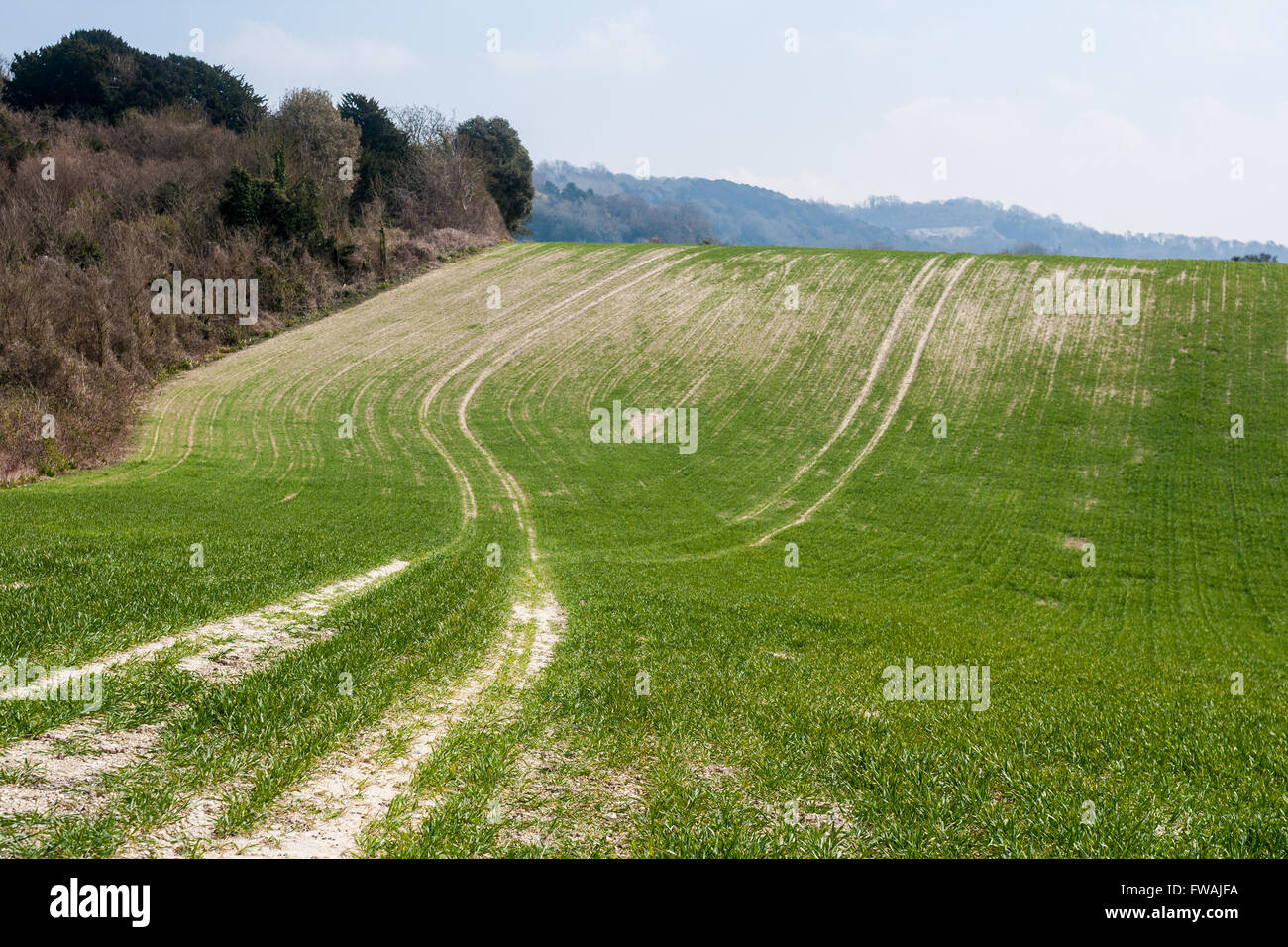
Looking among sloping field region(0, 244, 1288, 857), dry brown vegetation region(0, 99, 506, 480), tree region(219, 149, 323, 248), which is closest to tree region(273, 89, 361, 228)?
dry brown vegetation region(0, 99, 506, 480)

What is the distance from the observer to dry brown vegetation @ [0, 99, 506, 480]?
43781mm

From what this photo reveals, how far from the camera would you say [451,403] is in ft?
170

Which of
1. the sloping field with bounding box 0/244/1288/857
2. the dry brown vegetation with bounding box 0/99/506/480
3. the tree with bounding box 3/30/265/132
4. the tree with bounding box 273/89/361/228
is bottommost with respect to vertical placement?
the sloping field with bounding box 0/244/1288/857

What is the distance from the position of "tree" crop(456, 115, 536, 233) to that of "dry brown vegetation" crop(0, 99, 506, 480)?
697 centimetres

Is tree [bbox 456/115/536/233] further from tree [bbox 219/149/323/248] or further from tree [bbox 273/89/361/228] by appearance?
tree [bbox 219/149/323/248]

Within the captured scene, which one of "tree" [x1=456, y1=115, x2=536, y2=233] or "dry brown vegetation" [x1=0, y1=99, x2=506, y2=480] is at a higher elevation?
"tree" [x1=456, y1=115, x2=536, y2=233]

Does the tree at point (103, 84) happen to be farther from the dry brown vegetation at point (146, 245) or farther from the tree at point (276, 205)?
the tree at point (276, 205)

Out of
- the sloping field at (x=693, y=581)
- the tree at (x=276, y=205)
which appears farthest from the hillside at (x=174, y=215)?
the sloping field at (x=693, y=581)

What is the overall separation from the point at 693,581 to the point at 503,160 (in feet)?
293

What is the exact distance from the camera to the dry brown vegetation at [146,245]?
43781 mm

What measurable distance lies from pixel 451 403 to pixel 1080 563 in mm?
38866

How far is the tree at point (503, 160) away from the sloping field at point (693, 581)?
33.8 meters

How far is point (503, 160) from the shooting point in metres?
99.6
